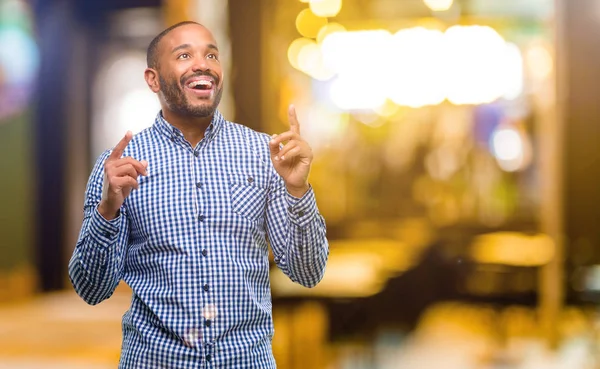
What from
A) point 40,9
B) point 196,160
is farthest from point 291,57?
point 196,160

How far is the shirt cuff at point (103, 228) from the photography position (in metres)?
1.81

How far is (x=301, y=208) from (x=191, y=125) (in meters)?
0.36

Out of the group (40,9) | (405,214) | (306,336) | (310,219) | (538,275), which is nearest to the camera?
(310,219)

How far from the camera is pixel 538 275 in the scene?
237 inches

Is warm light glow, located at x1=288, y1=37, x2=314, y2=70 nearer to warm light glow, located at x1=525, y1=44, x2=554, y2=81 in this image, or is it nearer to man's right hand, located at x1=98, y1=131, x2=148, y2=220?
warm light glow, located at x1=525, y1=44, x2=554, y2=81

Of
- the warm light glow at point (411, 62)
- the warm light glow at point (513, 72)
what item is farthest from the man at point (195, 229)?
the warm light glow at point (513, 72)

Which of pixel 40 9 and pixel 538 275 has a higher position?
pixel 40 9

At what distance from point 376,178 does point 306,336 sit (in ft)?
6.04

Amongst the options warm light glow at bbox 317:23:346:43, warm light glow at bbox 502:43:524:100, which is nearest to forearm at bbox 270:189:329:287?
warm light glow at bbox 317:23:346:43

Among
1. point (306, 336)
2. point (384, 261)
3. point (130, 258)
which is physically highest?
point (130, 258)

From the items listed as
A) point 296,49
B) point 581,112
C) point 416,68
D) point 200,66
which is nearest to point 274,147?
point 200,66

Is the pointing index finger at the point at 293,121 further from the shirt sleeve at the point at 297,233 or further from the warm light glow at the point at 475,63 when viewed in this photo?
the warm light glow at the point at 475,63

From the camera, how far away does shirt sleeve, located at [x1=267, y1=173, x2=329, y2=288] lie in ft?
6.16

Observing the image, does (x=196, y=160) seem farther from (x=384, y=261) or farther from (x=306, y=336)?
(x=384, y=261)
